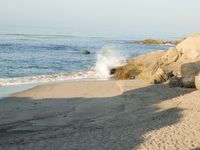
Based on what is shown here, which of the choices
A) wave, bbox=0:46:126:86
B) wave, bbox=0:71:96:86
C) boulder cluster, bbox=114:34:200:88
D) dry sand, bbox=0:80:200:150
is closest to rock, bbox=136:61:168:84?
boulder cluster, bbox=114:34:200:88

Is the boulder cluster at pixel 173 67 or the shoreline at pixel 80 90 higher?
the boulder cluster at pixel 173 67

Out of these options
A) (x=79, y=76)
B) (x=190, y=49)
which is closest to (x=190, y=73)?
(x=190, y=49)

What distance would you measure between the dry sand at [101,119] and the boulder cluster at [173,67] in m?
0.90

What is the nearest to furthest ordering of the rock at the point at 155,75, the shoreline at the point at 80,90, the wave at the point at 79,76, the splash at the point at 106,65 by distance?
the shoreline at the point at 80,90 < the rock at the point at 155,75 < the wave at the point at 79,76 < the splash at the point at 106,65

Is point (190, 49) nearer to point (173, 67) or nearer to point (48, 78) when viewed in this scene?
point (173, 67)

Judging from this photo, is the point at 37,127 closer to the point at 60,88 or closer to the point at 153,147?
the point at 153,147

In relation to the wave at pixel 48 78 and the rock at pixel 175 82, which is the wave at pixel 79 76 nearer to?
the wave at pixel 48 78

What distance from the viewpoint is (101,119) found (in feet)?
46.7

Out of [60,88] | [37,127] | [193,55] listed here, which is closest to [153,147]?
[37,127]

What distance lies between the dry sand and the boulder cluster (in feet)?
2.96

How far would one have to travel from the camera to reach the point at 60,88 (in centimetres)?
2175

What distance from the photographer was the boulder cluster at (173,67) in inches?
814

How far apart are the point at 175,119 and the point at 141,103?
134 inches

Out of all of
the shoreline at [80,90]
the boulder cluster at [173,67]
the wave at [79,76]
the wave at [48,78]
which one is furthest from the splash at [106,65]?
the shoreline at [80,90]
